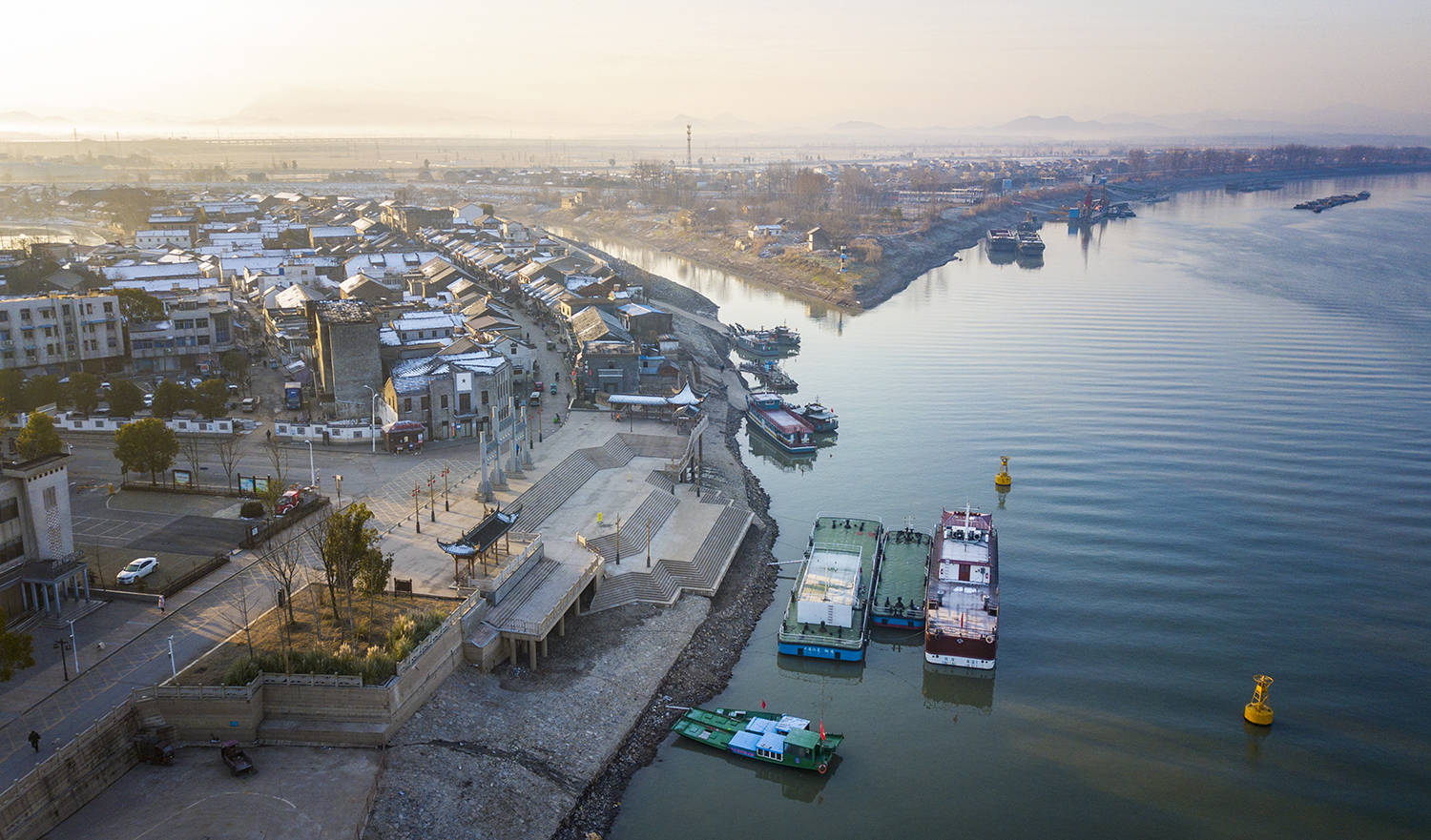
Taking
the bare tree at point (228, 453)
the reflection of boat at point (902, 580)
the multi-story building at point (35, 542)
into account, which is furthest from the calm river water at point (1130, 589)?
the bare tree at point (228, 453)

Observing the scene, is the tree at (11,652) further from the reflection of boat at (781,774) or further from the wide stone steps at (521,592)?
the reflection of boat at (781,774)

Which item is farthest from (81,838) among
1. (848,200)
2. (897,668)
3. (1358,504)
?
(848,200)

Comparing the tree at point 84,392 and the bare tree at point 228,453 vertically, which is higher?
the tree at point 84,392

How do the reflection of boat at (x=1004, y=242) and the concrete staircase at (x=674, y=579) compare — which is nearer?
the concrete staircase at (x=674, y=579)

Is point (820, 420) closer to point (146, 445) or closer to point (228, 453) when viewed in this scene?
point (228, 453)

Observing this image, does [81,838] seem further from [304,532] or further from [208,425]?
[208,425]

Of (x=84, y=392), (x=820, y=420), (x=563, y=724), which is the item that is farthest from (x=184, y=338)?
(x=563, y=724)

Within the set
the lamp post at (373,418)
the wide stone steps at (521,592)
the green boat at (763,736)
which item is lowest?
the green boat at (763,736)

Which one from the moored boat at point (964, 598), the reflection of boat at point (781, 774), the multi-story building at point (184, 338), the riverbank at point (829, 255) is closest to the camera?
the reflection of boat at point (781, 774)
